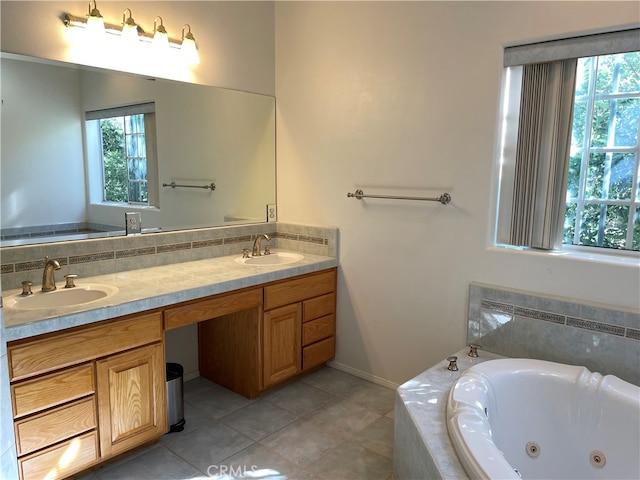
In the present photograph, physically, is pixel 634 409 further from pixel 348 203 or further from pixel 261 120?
pixel 261 120

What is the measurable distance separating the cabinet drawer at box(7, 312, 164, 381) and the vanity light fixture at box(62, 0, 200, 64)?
1439 mm

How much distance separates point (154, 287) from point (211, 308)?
304mm

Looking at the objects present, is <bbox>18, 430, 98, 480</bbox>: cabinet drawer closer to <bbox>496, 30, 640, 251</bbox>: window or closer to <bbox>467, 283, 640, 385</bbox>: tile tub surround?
<bbox>467, 283, 640, 385</bbox>: tile tub surround

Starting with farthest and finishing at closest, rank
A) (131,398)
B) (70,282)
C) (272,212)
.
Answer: (272,212), (70,282), (131,398)

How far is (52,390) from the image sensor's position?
1.78 metres

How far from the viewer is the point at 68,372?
5.96 ft

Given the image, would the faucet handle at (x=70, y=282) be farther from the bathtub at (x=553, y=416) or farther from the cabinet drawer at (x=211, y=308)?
the bathtub at (x=553, y=416)

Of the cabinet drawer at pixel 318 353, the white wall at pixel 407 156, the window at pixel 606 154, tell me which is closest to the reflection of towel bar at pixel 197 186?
the white wall at pixel 407 156

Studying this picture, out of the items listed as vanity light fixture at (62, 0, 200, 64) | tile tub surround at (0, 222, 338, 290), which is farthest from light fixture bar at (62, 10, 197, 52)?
tile tub surround at (0, 222, 338, 290)

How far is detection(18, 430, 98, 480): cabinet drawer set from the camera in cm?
Answer: 176

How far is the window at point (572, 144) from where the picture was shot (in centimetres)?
212

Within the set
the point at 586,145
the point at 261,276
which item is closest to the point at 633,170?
the point at 586,145

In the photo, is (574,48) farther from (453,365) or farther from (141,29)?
(141,29)

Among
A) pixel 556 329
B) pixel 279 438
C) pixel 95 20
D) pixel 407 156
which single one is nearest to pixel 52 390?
pixel 279 438
